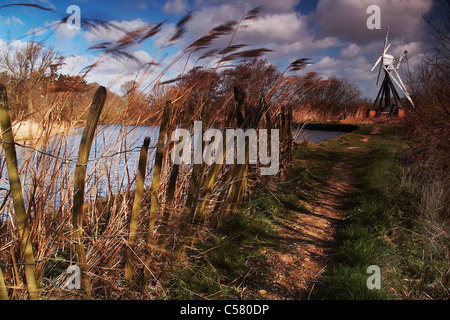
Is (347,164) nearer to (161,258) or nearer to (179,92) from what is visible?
A: (179,92)

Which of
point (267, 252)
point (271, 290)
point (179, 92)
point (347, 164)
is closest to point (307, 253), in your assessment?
point (267, 252)

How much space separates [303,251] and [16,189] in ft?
7.91

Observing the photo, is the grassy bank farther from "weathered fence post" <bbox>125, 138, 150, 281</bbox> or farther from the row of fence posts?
"weathered fence post" <bbox>125, 138, 150, 281</bbox>

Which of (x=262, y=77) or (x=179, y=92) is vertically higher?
(x=262, y=77)

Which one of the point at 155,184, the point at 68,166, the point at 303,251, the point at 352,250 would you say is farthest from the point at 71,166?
the point at 352,250

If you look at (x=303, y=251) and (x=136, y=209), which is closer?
(x=136, y=209)

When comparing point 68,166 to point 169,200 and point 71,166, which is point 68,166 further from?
point 169,200

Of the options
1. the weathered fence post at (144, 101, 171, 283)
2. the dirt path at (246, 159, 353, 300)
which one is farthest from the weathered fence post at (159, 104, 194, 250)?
the dirt path at (246, 159, 353, 300)

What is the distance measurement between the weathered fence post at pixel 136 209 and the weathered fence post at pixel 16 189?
1.75 feet

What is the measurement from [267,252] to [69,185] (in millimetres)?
1778

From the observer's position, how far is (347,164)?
694 cm

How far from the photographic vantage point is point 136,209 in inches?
72.1

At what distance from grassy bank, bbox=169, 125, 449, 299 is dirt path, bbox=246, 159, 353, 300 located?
0.26ft

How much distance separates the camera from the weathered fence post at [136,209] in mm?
1813
